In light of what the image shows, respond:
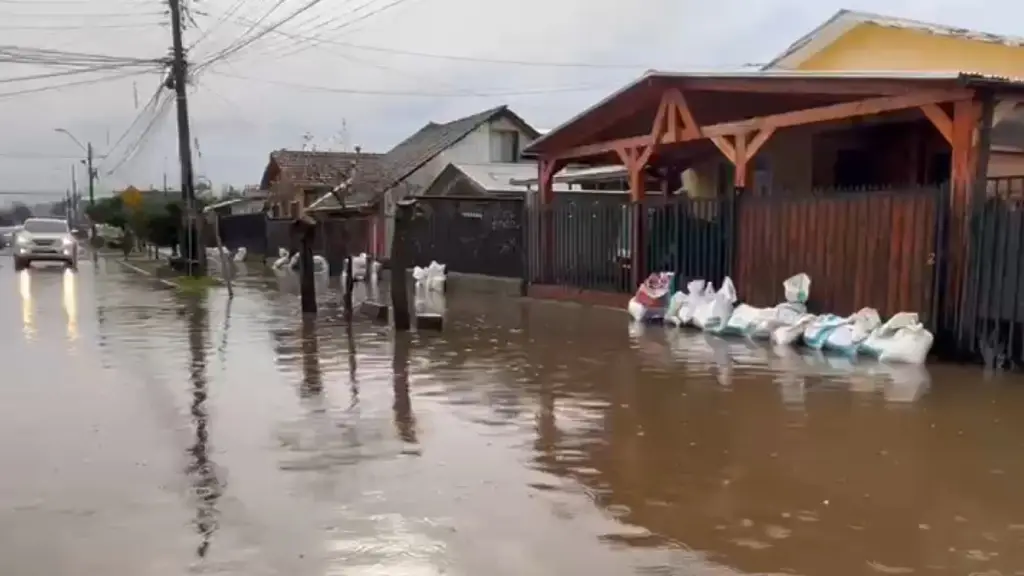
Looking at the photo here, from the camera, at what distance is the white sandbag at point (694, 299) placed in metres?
13.5

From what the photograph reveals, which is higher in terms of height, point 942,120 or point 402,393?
point 942,120

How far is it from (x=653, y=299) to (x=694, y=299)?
944 mm

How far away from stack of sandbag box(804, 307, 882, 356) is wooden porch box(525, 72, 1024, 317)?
0.51 m

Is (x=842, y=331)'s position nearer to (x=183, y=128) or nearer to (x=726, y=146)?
(x=726, y=146)

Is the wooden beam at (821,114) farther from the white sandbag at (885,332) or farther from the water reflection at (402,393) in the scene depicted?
the water reflection at (402,393)

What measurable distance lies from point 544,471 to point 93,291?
18233 millimetres

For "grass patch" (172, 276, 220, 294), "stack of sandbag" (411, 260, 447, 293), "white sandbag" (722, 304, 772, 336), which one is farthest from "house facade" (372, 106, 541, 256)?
"white sandbag" (722, 304, 772, 336)

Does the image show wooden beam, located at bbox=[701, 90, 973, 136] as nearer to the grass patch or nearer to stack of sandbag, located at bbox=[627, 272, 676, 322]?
stack of sandbag, located at bbox=[627, 272, 676, 322]

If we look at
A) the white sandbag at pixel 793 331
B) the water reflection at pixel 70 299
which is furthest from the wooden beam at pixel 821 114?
the water reflection at pixel 70 299

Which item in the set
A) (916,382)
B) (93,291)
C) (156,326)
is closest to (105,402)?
(156,326)

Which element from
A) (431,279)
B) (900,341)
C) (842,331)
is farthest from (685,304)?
(431,279)

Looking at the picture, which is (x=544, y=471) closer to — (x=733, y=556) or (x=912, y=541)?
(x=733, y=556)

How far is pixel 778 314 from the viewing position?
12039 millimetres

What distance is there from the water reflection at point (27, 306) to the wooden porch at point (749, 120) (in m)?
9.18
